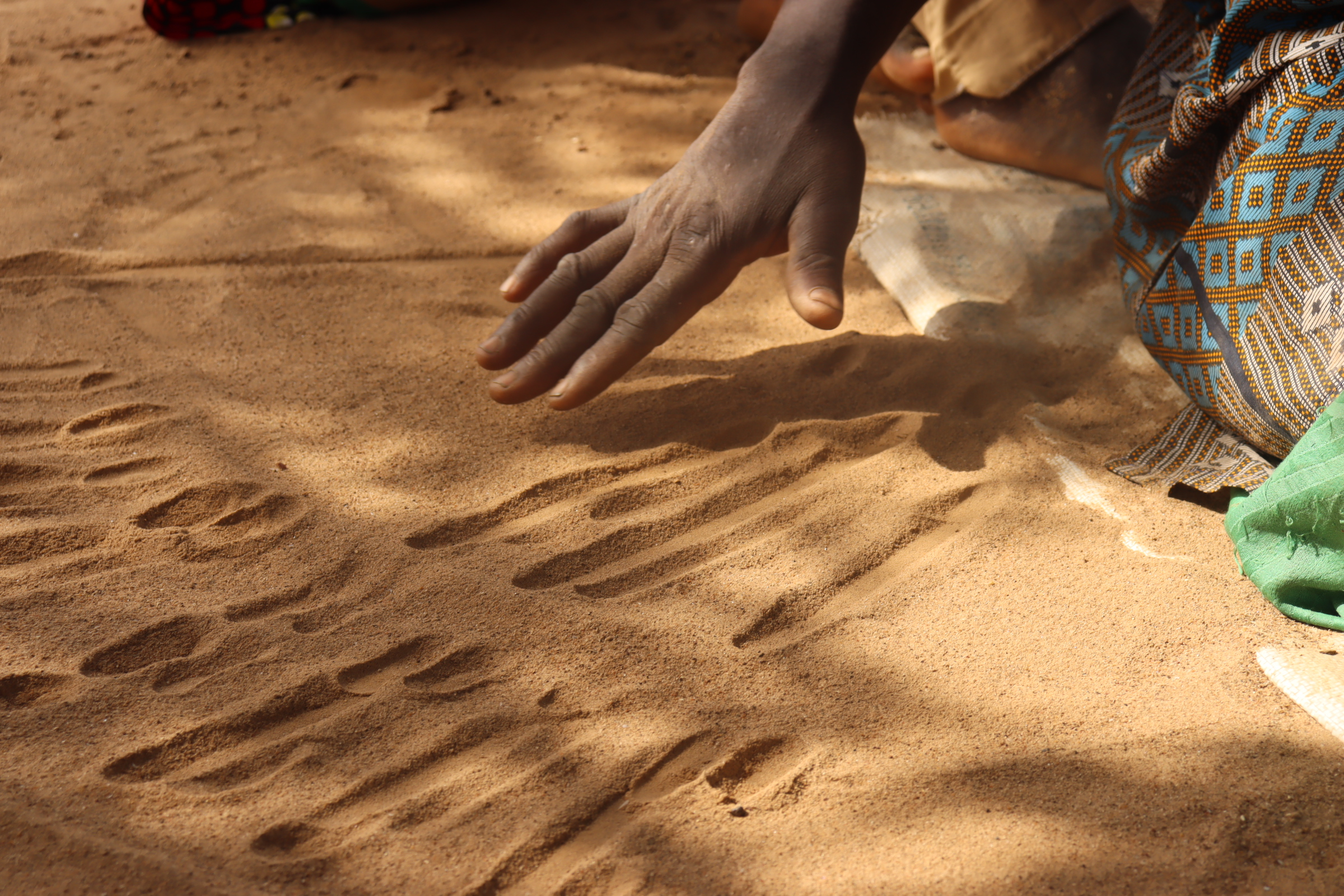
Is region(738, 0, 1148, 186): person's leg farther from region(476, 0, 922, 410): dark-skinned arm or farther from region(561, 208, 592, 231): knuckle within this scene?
region(561, 208, 592, 231): knuckle

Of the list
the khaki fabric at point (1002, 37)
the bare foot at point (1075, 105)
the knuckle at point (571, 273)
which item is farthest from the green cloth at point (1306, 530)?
the khaki fabric at point (1002, 37)

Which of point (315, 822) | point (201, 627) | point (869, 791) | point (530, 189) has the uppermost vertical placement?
point (530, 189)

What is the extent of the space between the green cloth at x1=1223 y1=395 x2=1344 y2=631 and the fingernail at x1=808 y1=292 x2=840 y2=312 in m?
0.83

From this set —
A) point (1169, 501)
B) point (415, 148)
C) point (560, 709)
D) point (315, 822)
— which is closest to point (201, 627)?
point (315, 822)

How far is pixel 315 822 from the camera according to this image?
1293mm

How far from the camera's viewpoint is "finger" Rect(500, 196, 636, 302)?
7.20 ft

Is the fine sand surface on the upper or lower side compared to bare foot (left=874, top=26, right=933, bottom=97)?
lower

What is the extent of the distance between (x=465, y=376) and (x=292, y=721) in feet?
3.45

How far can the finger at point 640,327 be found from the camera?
6.34ft

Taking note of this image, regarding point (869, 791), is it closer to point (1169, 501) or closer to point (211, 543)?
point (1169, 501)

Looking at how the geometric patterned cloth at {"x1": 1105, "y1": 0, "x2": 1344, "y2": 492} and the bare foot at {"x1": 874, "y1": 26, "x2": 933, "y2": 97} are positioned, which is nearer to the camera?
the geometric patterned cloth at {"x1": 1105, "y1": 0, "x2": 1344, "y2": 492}

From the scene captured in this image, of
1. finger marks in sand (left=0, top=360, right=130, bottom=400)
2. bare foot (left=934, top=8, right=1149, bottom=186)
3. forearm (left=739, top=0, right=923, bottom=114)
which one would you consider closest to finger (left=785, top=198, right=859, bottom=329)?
forearm (left=739, top=0, right=923, bottom=114)

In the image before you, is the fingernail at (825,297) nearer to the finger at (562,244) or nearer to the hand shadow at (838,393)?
the hand shadow at (838,393)

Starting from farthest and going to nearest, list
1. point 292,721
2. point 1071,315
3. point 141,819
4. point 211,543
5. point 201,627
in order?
point 1071,315, point 211,543, point 201,627, point 292,721, point 141,819
